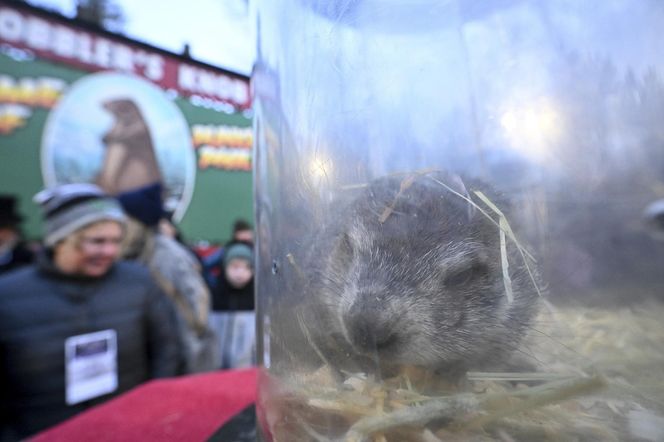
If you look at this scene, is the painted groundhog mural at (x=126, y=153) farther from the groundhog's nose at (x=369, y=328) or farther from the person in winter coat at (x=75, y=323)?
the groundhog's nose at (x=369, y=328)

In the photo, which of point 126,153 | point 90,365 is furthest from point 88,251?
point 126,153

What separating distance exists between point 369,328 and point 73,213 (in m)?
2.07

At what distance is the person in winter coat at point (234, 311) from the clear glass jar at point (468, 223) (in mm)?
2757

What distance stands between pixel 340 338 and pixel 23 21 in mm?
2639

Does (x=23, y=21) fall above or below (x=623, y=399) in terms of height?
above

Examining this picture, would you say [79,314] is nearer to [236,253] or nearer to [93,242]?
[93,242]

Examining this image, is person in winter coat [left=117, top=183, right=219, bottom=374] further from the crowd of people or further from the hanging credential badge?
the hanging credential badge

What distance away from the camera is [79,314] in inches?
82.3

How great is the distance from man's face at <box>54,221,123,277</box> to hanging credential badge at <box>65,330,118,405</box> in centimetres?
29

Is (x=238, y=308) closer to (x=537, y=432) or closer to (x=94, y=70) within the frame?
(x=94, y=70)

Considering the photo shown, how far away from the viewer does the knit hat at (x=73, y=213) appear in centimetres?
214

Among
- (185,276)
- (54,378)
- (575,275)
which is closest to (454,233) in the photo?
(575,275)

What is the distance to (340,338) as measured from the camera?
0.48 metres

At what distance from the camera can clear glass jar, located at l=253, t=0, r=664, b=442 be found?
0.42 meters
